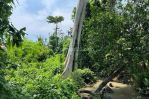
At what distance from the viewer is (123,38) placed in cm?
1705

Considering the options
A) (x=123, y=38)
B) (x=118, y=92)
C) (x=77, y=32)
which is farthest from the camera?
(x=77, y=32)

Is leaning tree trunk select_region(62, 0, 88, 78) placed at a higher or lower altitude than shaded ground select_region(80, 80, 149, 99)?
higher

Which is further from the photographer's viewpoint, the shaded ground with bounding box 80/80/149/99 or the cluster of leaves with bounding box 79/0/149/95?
the shaded ground with bounding box 80/80/149/99

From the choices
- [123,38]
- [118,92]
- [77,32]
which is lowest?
[118,92]

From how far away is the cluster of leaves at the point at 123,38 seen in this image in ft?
55.5

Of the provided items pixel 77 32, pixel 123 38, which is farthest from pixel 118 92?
pixel 77 32

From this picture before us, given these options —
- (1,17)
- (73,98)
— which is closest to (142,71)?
(73,98)

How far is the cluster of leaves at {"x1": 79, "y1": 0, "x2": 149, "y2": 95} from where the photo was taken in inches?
666

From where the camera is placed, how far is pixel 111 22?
17.4 m

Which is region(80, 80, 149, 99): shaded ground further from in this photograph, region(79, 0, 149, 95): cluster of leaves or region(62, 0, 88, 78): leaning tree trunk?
region(62, 0, 88, 78): leaning tree trunk

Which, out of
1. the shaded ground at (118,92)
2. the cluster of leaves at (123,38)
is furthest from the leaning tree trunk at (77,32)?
the cluster of leaves at (123,38)

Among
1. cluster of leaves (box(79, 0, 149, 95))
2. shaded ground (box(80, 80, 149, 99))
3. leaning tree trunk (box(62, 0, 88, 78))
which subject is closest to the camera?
cluster of leaves (box(79, 0, 149, 95))

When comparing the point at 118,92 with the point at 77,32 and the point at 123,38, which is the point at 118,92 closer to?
the point at 123,38

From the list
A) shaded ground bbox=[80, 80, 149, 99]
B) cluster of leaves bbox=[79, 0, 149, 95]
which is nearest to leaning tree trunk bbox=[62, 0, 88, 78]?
shaded ground bbox=[80, 80, 149, 99]
